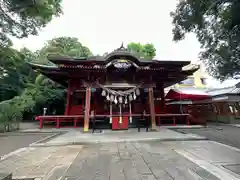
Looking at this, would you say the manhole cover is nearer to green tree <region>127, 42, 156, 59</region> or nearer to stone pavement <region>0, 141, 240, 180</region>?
stone pavement <region>0, 141, 240, 180</region>

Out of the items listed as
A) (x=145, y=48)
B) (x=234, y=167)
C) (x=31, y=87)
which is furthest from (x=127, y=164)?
(x=145, y=48)

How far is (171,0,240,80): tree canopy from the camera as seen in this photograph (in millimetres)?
3579

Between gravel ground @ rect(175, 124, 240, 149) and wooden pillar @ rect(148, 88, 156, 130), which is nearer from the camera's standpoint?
gravel ground @ rect(175, 124, 240, 149)

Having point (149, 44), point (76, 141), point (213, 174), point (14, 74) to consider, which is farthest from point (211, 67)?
point (149, 44)

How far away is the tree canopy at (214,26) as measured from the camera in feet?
11.7

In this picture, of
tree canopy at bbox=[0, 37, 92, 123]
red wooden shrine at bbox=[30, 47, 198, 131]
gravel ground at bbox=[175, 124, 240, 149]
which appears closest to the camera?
gravel ground at bbox=[175, 124, 240, 149]

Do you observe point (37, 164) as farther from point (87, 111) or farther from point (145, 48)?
point (145, 48)

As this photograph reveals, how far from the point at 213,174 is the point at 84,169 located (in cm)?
239

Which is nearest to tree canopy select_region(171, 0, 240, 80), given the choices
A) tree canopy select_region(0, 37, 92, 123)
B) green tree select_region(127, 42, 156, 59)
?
tree canopy select_region(0, 37, 92, 123)

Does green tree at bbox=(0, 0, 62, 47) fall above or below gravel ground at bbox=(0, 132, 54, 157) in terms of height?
above

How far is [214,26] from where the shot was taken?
4.56 meters

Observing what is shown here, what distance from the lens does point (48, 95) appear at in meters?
14.9

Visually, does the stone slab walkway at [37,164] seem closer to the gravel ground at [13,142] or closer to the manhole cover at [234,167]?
the gravel ground at [13,142]

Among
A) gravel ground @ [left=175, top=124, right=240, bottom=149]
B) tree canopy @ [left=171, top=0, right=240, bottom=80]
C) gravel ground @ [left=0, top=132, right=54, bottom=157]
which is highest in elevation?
tree canopy @ [left=171, top=0, right=240, bottom=80]
